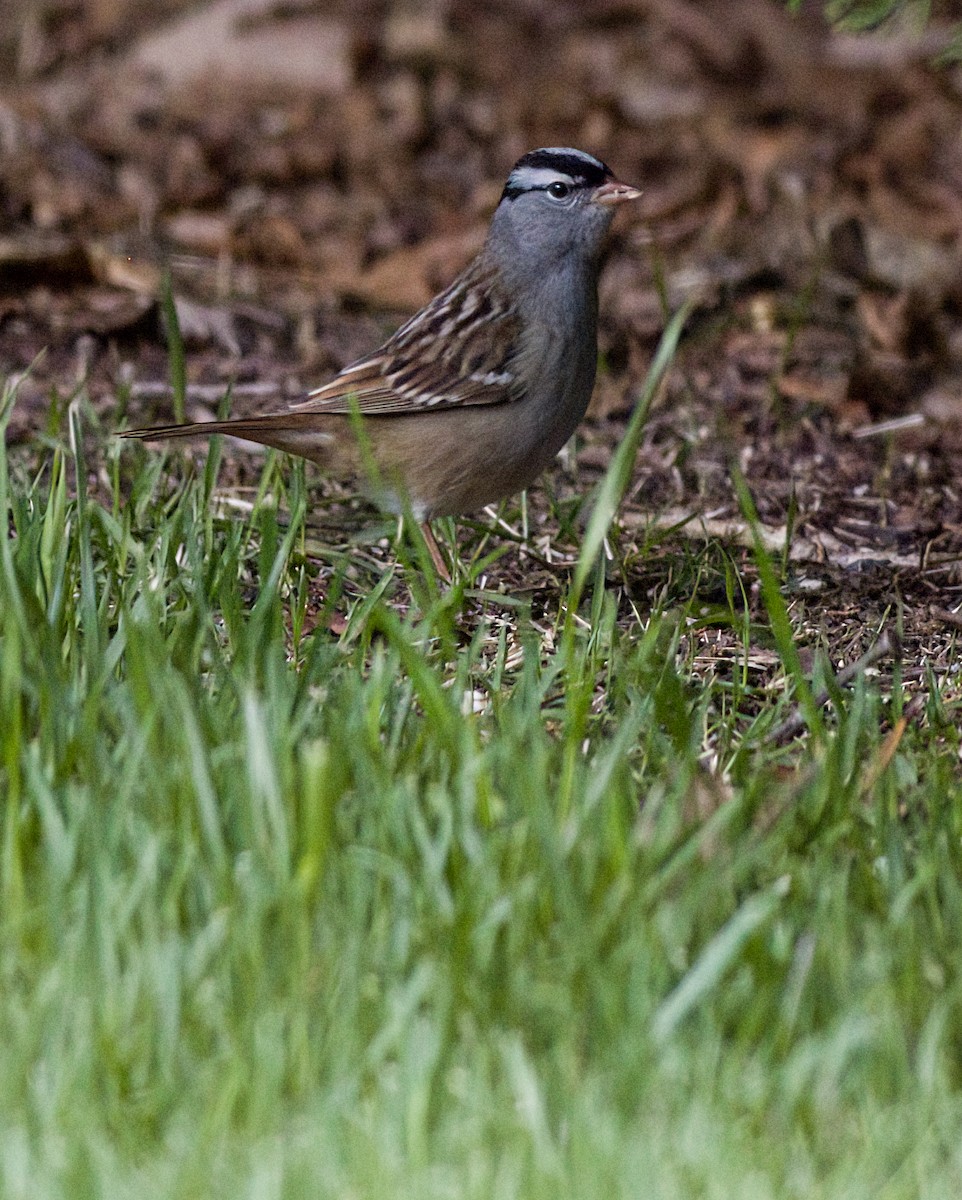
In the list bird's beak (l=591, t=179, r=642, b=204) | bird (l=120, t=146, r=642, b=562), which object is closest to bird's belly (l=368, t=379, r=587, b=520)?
bird (l=120, t=146, r=642, b=562)

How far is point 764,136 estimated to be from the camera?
31.7ft

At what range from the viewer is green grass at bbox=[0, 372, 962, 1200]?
8.29 ft

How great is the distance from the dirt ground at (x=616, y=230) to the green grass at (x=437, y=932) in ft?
3.61

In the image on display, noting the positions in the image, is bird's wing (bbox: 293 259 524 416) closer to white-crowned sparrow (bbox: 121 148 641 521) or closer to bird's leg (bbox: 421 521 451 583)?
white-crowned sparrow (bbox: 121 148 641 521)

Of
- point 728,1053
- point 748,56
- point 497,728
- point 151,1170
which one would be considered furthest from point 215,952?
point 748,56

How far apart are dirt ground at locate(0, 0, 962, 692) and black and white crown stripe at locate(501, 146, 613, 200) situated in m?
0.48

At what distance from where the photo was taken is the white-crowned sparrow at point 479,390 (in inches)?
197

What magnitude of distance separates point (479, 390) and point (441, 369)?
0.42ft

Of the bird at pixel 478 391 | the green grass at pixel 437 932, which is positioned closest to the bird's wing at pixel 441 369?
the bird at pixel 478 391

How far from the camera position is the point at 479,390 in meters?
5.03

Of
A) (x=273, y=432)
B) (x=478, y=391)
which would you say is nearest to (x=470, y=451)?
(x=478, y=391)

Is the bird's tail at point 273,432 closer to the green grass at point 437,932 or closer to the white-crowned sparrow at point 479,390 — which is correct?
the white-crowned sparrow at point 479,390

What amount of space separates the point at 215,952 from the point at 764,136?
757 cm

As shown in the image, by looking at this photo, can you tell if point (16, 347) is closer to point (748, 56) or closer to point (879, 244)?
point (879, 244)
